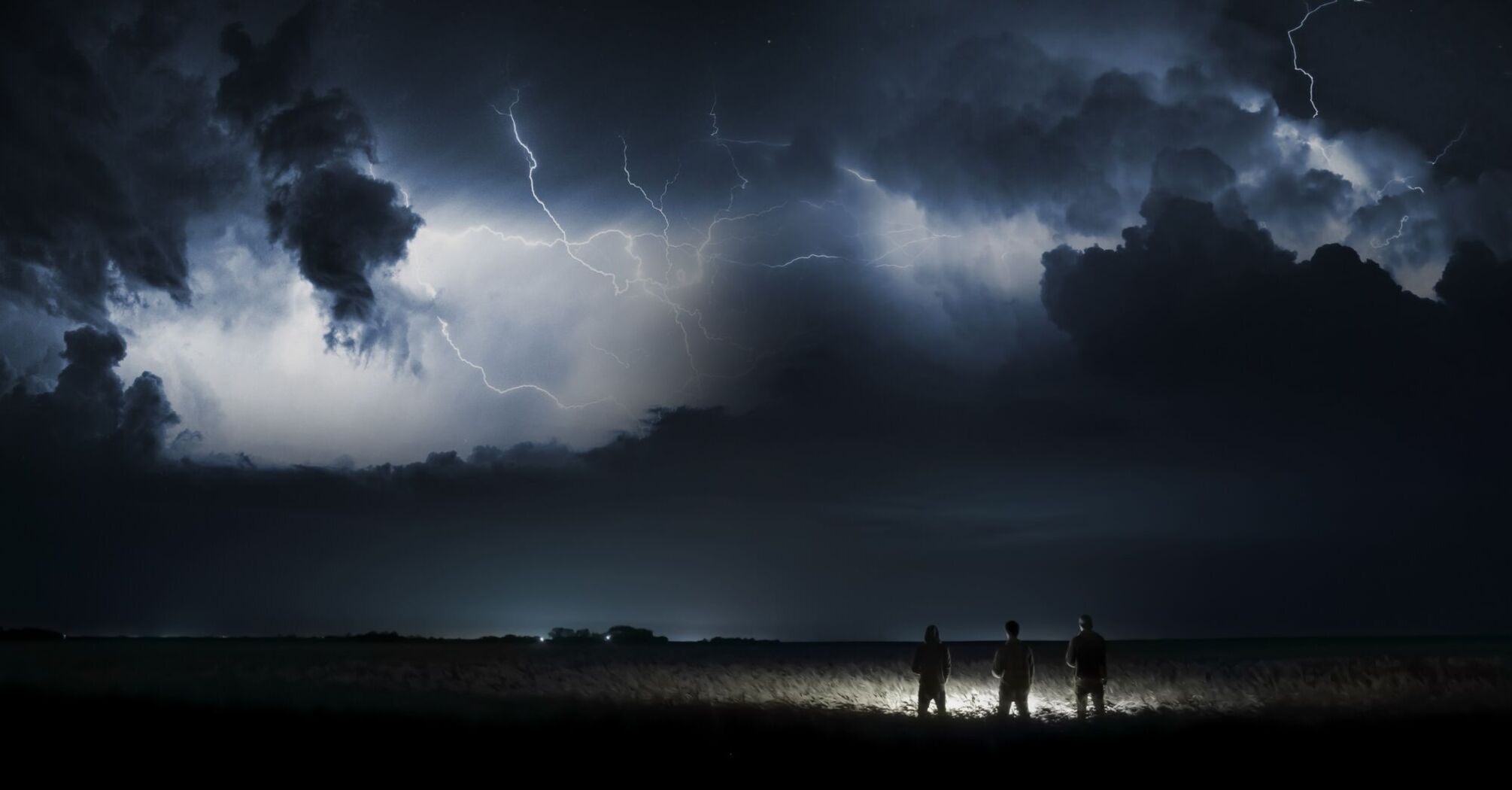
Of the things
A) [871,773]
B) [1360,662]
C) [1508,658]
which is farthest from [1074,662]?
[1508,658]

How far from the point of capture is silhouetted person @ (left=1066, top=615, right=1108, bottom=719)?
17.3 meters

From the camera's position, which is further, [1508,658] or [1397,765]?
[1508,658]

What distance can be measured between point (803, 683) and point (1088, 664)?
1010 centimetres

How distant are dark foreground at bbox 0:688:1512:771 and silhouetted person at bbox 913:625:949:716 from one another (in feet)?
2.91

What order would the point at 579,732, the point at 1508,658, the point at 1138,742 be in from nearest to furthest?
the point at 1138,742 < the point at 579,732 < the point at 1508,658

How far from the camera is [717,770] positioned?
10789 millimetres

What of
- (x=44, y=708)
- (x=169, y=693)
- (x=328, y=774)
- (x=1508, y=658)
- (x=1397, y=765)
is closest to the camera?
(x=328, y=774)

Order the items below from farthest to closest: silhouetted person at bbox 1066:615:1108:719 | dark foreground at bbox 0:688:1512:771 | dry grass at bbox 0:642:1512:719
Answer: dry grass at bbox 0:642:1512:719 → silhouetted person at bbox 1066:615:1108:719 → dark foreground at bbox 0:688:1512:771

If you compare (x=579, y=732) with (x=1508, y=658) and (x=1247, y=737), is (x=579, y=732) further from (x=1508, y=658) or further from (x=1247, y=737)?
(x=1508, y=658)

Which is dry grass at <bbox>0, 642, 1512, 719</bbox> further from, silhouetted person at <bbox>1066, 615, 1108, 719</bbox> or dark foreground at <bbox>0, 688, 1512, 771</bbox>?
dark foreground at <bbox>0, 688, 1512, 771</bbox>

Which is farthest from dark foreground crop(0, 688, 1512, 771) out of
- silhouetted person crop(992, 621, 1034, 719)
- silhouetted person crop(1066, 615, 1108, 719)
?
silhouetted person crop(992, 621, 1034, 719)

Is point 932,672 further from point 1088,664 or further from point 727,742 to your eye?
point 727,742

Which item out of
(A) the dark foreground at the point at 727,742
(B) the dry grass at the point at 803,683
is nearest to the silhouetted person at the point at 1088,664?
(A) the dark foreground at the point at 727,742

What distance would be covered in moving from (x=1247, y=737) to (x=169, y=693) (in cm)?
1782
